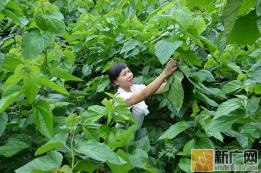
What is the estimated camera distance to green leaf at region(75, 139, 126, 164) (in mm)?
1158

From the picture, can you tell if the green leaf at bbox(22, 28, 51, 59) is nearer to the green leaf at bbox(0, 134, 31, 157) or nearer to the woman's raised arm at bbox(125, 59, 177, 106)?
the green leaf at bbox(0, 134, 31, 157)

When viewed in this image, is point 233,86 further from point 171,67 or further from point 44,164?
point 44,164

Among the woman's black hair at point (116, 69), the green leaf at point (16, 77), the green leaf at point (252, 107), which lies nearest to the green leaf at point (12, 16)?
the green leaf at point (16, 77)

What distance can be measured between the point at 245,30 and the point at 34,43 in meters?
0.86

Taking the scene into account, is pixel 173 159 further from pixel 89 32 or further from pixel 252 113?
pixel 89 32

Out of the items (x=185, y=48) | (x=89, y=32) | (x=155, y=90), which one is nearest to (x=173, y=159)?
(x=155, y=90)

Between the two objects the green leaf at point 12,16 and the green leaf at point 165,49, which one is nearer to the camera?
the green leaf at point 12,16

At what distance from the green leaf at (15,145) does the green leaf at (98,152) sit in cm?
34

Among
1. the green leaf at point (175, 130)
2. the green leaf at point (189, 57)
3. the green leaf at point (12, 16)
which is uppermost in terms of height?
the green leaf at point (12, 16)

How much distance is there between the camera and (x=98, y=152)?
1180mm

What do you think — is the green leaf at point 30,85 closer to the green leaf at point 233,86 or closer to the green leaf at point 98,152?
the green leaf at point 98,152

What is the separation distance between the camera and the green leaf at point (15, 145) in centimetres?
145

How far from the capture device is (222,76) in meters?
2.41

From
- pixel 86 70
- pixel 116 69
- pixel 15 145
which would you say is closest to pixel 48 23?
pixel 15 145
